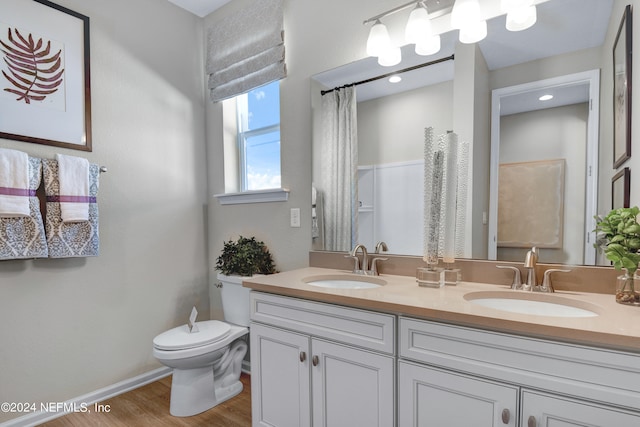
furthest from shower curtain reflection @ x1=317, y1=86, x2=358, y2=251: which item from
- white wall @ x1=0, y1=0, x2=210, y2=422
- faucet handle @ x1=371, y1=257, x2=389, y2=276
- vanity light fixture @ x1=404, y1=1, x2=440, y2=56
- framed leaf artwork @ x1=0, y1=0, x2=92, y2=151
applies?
framed leaf artwork @ x1=0, y1=0, x2=92, y2=151

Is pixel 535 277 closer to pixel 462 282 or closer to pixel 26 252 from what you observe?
pixel 462 282

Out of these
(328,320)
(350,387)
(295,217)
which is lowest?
(350,387)

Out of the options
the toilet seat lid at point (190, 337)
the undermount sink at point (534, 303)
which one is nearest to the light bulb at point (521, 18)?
the undermount sink at point (534, 303)

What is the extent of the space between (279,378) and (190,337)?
2.34 feet

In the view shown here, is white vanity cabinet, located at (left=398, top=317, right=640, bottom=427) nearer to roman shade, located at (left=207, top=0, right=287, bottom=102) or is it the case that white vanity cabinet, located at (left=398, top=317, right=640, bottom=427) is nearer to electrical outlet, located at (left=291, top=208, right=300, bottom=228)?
electrical outlet, located at (left=291, top=208, right=300, bottom=228)

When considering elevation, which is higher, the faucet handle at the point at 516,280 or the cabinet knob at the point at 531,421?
the faucet handle at the point at 516,280

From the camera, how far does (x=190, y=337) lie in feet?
6.15

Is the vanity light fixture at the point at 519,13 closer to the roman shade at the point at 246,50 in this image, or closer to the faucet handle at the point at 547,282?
the faucet handle at the point at 547,282

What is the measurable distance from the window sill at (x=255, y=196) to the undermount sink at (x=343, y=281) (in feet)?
2.19

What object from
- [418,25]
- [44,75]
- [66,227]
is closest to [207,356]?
[66,227]

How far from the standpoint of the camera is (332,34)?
1882 millimetres

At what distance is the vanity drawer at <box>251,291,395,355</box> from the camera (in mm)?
1150

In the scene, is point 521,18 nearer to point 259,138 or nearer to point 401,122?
point 401,122

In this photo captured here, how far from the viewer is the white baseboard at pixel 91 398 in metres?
1.74
